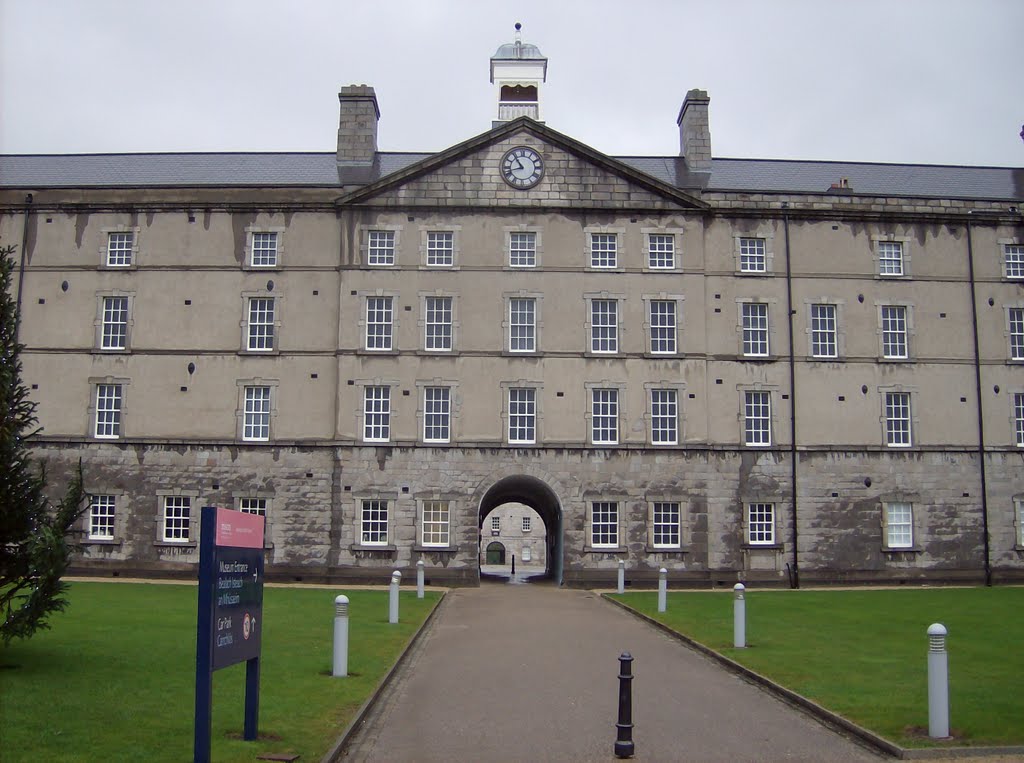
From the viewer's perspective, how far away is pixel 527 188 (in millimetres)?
38000

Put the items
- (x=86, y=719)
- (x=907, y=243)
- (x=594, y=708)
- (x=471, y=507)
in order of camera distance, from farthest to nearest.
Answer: (x=907, y=243)
(x=471, y=507)
(x=594, y=708)
(x=86, y=719)

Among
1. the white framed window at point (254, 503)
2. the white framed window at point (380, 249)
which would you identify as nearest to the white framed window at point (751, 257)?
the white framed window at point (380, 249)

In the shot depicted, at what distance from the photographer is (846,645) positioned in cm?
1906

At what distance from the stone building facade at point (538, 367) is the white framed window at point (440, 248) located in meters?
0.08

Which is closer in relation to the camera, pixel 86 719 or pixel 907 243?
pixel 86 719

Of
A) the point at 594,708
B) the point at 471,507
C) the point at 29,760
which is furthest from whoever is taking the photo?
the point at 471,507

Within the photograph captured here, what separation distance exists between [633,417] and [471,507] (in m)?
6.64

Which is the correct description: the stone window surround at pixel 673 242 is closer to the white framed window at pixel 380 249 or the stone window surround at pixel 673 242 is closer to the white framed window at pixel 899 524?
the white framed window at pixel 380 249

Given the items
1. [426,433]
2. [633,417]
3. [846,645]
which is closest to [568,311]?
[633,417]

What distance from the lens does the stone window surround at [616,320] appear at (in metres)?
37.3

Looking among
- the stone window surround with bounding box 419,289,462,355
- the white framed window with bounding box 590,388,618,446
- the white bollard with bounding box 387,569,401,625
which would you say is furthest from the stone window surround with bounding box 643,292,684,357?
the white bollard with bounding box 387,569,401,625

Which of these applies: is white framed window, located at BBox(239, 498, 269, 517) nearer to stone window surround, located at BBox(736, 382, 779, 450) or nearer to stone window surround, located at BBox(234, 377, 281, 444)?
stone window surround, located at BBox(234, 377, 281, 444)

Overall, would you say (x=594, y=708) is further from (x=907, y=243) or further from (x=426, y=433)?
(x=907, y=243)

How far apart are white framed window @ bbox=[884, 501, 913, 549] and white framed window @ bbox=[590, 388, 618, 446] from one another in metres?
10.4
